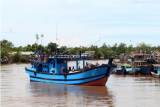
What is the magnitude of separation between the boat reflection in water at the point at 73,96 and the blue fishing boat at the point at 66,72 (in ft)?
2.02

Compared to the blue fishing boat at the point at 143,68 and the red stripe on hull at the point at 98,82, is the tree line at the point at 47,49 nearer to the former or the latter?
the blue fishing boat at the point at 143,68

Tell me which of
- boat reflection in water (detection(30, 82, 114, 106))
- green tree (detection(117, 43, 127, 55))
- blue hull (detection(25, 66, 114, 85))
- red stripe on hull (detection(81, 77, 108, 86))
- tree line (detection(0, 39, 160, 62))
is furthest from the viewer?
green tree (detection(117, 43, 127, 55))

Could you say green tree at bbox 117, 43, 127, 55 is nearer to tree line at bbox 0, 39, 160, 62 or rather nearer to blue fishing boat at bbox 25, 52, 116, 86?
tree line at bbox 0, 39, 160, 62

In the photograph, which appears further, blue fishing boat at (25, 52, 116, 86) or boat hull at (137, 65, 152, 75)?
boat hull at (137, 65, 152, 75)

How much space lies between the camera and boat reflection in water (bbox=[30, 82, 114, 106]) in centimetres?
1950

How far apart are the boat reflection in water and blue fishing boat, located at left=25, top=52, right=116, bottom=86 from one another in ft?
2.02

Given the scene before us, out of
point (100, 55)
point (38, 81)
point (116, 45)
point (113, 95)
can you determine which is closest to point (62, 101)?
point (113, 95)

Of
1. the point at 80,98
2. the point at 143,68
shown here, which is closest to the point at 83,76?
the point at 80,98

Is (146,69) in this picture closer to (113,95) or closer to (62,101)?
(113,95)

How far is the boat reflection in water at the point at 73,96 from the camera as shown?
19.5 m

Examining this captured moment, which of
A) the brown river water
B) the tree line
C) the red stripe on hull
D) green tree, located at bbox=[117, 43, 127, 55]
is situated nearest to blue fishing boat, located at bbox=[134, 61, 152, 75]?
the tree line

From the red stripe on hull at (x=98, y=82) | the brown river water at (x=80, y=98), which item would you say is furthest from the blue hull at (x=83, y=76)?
the brown river water at (x=80, y=98)

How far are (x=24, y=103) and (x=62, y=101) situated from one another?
110 inches

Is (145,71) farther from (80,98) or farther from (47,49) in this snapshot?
(47,49)
